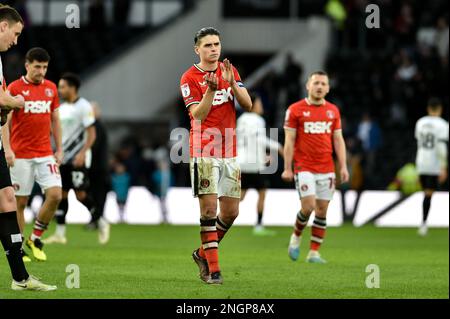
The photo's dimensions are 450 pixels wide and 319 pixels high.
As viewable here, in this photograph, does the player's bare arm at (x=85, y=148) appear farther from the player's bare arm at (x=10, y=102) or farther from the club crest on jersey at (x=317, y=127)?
the player's bare arm at (x=10, y=102)

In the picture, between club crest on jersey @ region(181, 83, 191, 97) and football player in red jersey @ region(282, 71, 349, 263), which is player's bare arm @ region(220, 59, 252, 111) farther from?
football player in red jersey @ region(282, 71, 349, 263)

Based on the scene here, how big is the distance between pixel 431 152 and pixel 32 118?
9.74m

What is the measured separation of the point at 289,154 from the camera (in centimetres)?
1491

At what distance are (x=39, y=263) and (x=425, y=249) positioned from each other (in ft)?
22.3

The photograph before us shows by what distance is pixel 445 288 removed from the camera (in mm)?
12086

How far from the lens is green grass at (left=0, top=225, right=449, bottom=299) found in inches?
440

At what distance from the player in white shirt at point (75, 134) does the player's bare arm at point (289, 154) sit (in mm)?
3557

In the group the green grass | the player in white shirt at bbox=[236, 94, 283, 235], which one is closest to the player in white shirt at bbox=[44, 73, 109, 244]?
the green grass

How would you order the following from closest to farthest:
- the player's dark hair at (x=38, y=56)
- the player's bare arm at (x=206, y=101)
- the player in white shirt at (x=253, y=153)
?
the player's bare arm at (x=206, y=101) < the player's dark hair at (x=38, y=56) < the player in white shirt at (x=253, y=153)

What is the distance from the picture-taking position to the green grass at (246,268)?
11172mm

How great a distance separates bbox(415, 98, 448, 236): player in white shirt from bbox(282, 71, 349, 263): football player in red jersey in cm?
716

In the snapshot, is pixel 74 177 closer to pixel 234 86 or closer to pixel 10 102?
pixel 234 86

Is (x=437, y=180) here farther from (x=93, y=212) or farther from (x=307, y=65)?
(x=307, y=65)

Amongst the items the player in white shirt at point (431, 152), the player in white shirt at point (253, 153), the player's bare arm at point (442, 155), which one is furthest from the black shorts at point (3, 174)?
the player's bare arm at point (442, 155)
